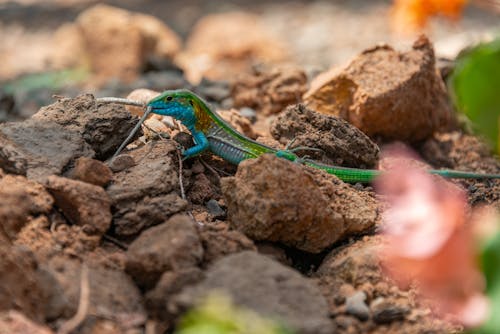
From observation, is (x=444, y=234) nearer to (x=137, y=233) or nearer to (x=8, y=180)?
(x=137, y=233)

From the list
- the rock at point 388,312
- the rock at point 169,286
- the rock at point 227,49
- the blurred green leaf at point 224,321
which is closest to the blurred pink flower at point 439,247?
the blurred green leaf at point 224,321

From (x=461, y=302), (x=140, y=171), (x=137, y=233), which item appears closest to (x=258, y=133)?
(x=140, y=171)

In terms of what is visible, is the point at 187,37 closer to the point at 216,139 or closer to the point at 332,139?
the point at 216,139

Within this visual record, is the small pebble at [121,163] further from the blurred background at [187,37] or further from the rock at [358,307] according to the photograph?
the blurred background at [187,37]

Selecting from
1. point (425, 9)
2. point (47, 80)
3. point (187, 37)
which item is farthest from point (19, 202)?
point (187, 37)

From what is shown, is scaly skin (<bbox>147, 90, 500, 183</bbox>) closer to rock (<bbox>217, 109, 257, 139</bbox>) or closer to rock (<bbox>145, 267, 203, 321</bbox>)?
rock (<bbox>217, 109, 257, 139</bbox>)

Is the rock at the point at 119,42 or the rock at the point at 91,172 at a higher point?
the rock at the point at 91,172
